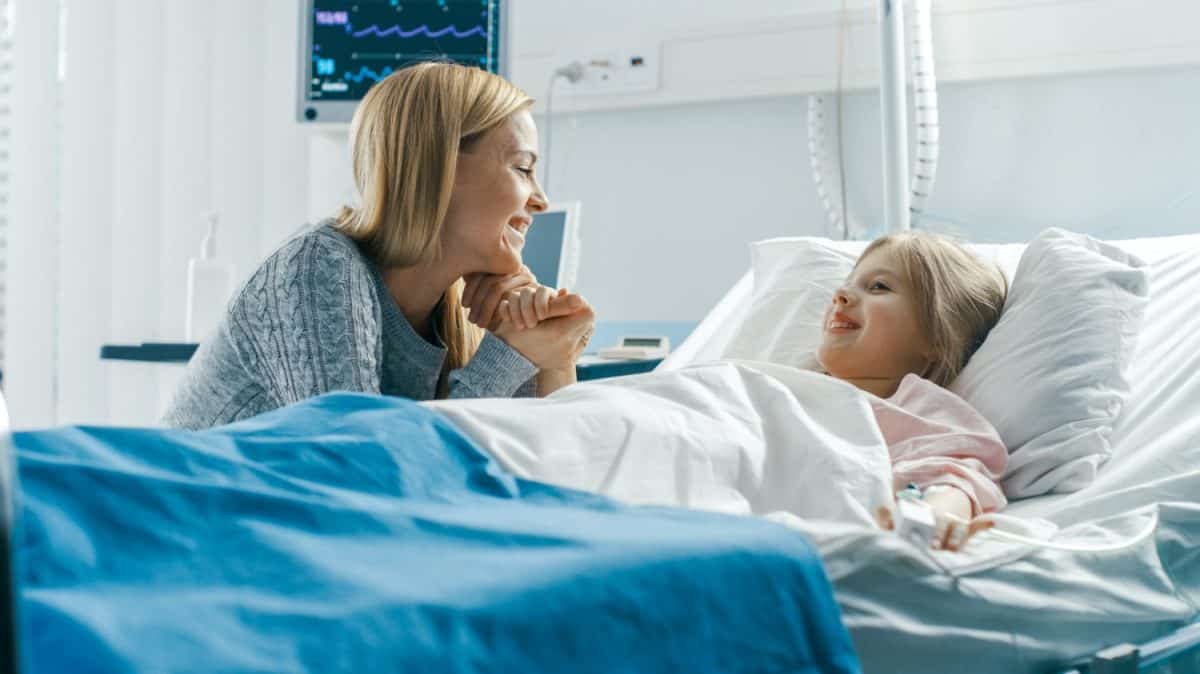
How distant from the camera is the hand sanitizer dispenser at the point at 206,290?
2770mm

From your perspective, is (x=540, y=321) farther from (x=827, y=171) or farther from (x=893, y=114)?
(x=827, y=171)

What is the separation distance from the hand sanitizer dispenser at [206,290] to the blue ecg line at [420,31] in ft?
1.90

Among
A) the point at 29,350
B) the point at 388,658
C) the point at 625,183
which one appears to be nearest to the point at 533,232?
the point at 625,183

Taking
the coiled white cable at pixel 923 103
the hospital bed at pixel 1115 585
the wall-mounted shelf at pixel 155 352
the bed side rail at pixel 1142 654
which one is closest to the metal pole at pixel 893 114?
the coiled white cable at pixel 923 103

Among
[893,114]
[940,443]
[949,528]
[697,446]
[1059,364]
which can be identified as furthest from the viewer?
[893,114]

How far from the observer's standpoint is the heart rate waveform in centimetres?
285

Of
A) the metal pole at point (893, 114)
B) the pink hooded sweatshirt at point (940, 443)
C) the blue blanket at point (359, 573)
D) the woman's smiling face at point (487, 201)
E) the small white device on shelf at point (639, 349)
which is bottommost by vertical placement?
the small white device on shelf at point (639, 349)

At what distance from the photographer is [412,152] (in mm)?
1692

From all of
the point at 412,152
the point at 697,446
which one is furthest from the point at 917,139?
the point at 697,446

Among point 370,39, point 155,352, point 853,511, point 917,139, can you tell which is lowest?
point 155,352

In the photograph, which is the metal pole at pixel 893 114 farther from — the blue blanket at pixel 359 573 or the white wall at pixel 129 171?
Result: the white wall at pixel 129 171

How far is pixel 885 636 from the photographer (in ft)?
2.94

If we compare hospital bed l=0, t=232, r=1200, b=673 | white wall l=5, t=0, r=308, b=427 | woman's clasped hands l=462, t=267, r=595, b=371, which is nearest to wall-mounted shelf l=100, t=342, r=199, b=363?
white wall l=5, t=0, r=308, b=427

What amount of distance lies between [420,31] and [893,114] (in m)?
1.20
